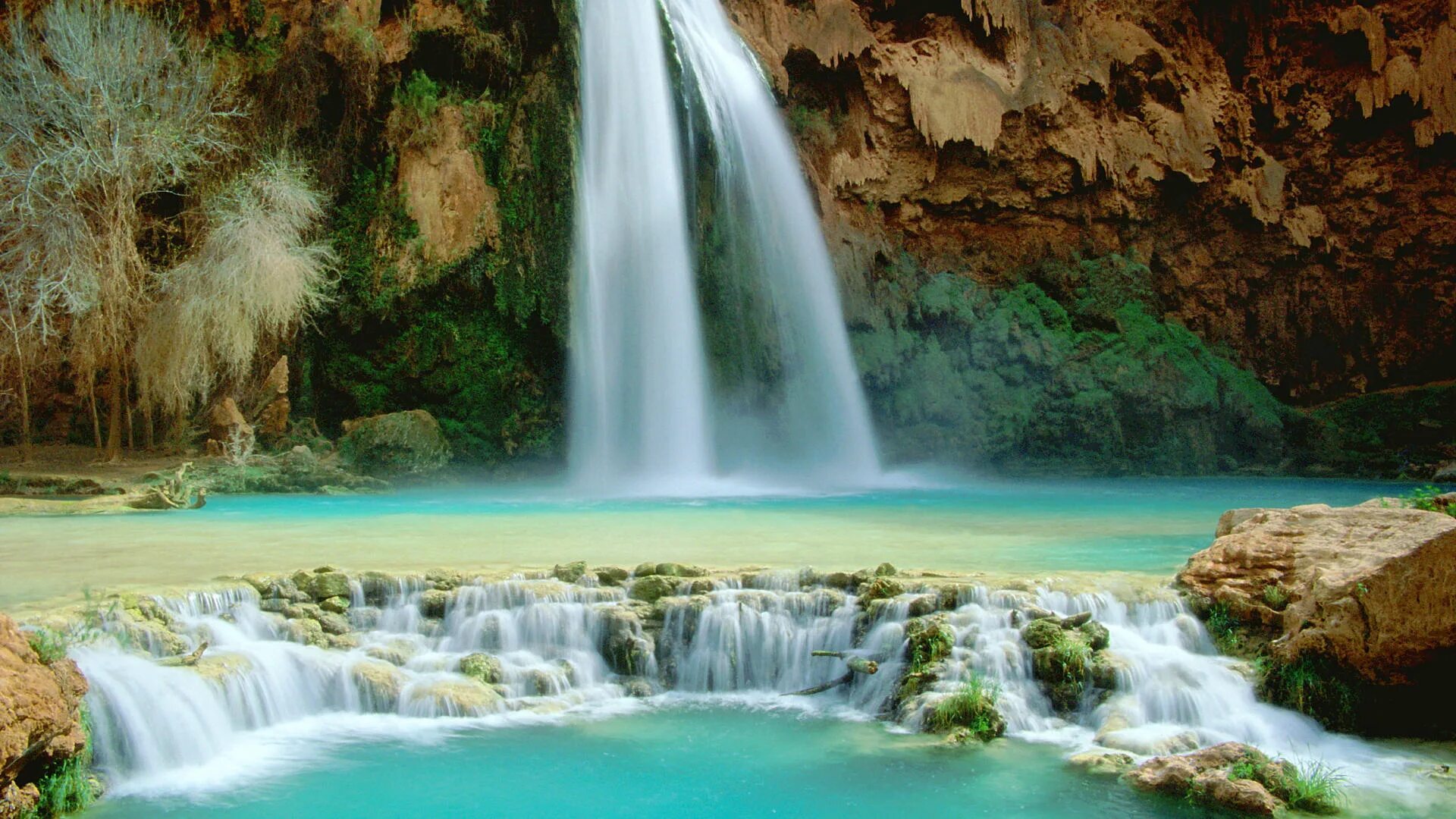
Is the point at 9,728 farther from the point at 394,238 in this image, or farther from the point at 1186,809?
the point at 394,238

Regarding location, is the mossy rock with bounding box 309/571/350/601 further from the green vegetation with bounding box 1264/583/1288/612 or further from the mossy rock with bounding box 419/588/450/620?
the green vegetation with bounding box 1264/583/1288/612

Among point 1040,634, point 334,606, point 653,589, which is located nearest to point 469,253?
point 334,606

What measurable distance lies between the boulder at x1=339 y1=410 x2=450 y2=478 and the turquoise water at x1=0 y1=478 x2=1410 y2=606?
2.90ft

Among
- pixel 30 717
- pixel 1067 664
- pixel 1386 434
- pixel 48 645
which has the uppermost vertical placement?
pixel 1386 434

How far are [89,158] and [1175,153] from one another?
17976 millimetres

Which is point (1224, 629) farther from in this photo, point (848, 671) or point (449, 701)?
point (449, 701)

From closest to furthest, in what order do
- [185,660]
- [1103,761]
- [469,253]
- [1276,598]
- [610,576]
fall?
[1103,761] < [185,660] < [1276,598] < [610,576] < [469,253]

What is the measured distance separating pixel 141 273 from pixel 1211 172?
1841 centimetres

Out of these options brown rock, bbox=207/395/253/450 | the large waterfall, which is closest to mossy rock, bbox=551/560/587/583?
the large waterfall

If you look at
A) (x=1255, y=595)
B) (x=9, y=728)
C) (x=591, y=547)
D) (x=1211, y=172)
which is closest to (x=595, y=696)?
(x=591, y=547)

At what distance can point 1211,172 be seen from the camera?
70.4 ft

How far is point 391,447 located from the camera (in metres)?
16.1

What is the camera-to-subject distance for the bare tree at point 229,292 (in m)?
15.1

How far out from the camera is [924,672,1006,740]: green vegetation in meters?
5.94
